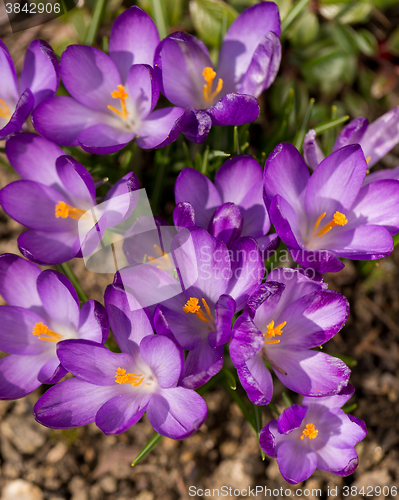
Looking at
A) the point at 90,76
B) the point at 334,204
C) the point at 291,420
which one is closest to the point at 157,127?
the point at 90,76

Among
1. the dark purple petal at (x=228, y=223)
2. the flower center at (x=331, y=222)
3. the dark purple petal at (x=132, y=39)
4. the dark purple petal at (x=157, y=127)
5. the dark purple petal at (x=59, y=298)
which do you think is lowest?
the flower center at (x=331, y=222)

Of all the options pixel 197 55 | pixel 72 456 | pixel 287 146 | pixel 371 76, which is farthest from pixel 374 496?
pixel 371 76

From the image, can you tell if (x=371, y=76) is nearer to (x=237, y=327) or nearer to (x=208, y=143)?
(x=208, y=143)

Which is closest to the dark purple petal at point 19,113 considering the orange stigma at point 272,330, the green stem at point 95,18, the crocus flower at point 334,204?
the green stem at point 95,18

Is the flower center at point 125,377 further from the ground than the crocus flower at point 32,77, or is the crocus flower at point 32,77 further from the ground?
the crocus flower at point 32,77

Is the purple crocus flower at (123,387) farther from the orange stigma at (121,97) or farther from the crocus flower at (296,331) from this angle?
the orange stigma at (121,97)

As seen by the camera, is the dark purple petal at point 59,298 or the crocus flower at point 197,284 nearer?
the crocus flower at point 197,284

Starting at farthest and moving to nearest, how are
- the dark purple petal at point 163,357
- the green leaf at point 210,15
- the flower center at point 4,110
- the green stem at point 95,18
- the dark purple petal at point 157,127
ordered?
the green leaf at point 210,15, the green stem at point 95,18, the flower center at point 4,110, the dark purple petal at point 157,127, the dark purple petal at point 163,357

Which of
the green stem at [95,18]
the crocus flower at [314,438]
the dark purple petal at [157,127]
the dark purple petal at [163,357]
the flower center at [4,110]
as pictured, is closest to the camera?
the dark purple petal at [163,357]
